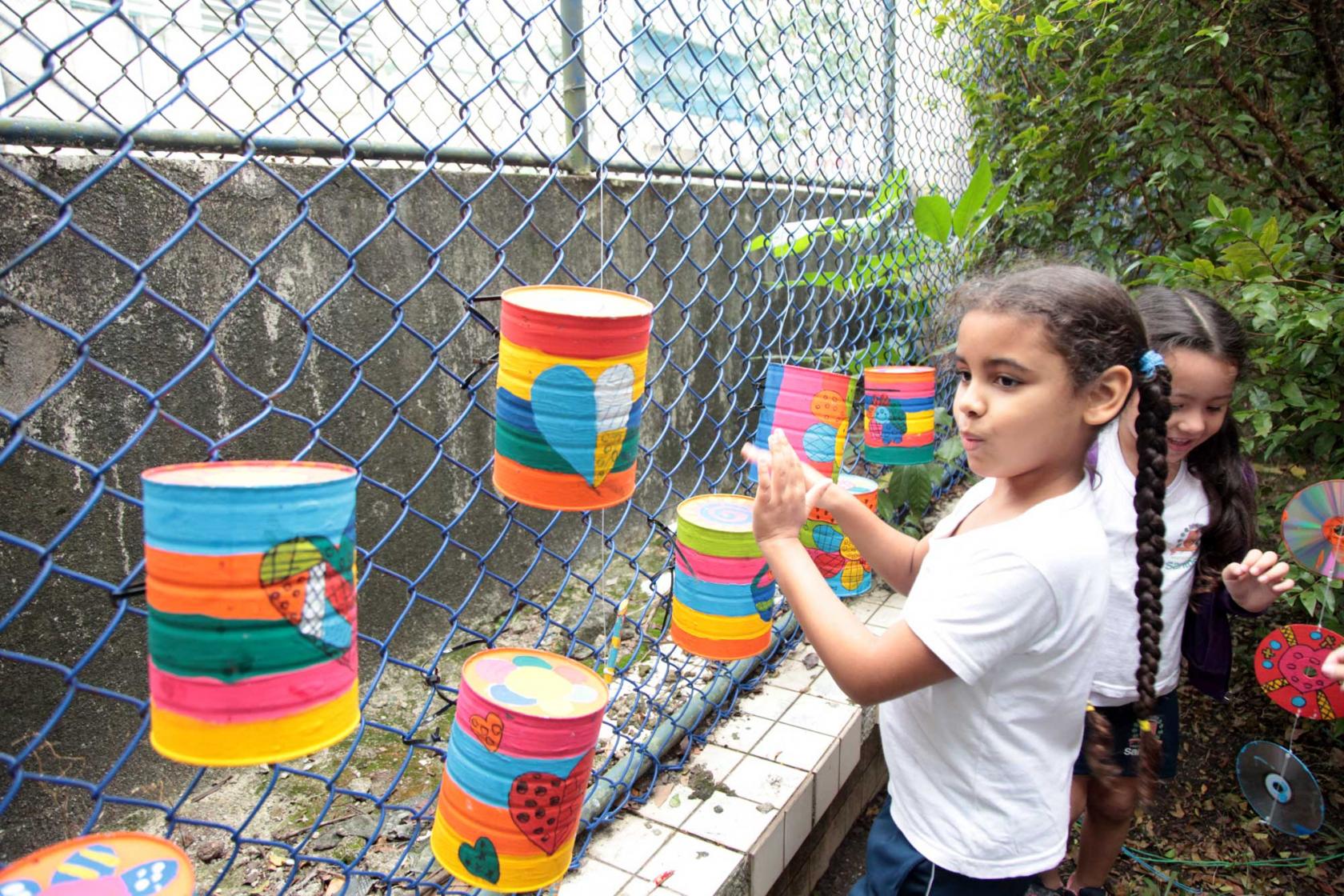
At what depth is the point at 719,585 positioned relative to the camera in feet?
5.76

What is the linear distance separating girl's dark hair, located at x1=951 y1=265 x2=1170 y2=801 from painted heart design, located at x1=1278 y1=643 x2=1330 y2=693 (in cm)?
91

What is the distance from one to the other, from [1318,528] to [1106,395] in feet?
3.65

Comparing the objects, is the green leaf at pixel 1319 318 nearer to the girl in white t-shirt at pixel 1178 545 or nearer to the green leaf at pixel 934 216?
the girl in white t-shirt at pixel 1178 545

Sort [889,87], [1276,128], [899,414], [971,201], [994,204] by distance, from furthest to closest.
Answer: [889,87] → [994,204] → [971,201] → [1276,128] → [899,414]

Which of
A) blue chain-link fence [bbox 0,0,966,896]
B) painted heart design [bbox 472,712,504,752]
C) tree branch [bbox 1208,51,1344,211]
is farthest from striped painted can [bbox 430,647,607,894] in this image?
tree branch [bbox 1208,51,1344,211]

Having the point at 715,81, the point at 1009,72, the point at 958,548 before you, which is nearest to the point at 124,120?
the point at 715,81

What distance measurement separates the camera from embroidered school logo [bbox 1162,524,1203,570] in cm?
200

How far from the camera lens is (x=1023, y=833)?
4.61 ft

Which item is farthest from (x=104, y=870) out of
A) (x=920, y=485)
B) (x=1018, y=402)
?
(x=920, y=485)

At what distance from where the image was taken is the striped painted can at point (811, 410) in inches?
72.6

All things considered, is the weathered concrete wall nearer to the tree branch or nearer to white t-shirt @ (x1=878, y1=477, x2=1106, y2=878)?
white t-shirt @ (x1=878, y1=477, x2=1106, y2=878)

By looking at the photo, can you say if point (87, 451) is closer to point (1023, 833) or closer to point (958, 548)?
point (958, 548)

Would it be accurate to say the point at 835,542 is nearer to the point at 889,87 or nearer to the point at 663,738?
the point at 663,738

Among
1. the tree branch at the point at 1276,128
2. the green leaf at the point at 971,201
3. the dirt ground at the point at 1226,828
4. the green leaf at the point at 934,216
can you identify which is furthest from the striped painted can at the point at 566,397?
the tree branch at the point at 1276,128
